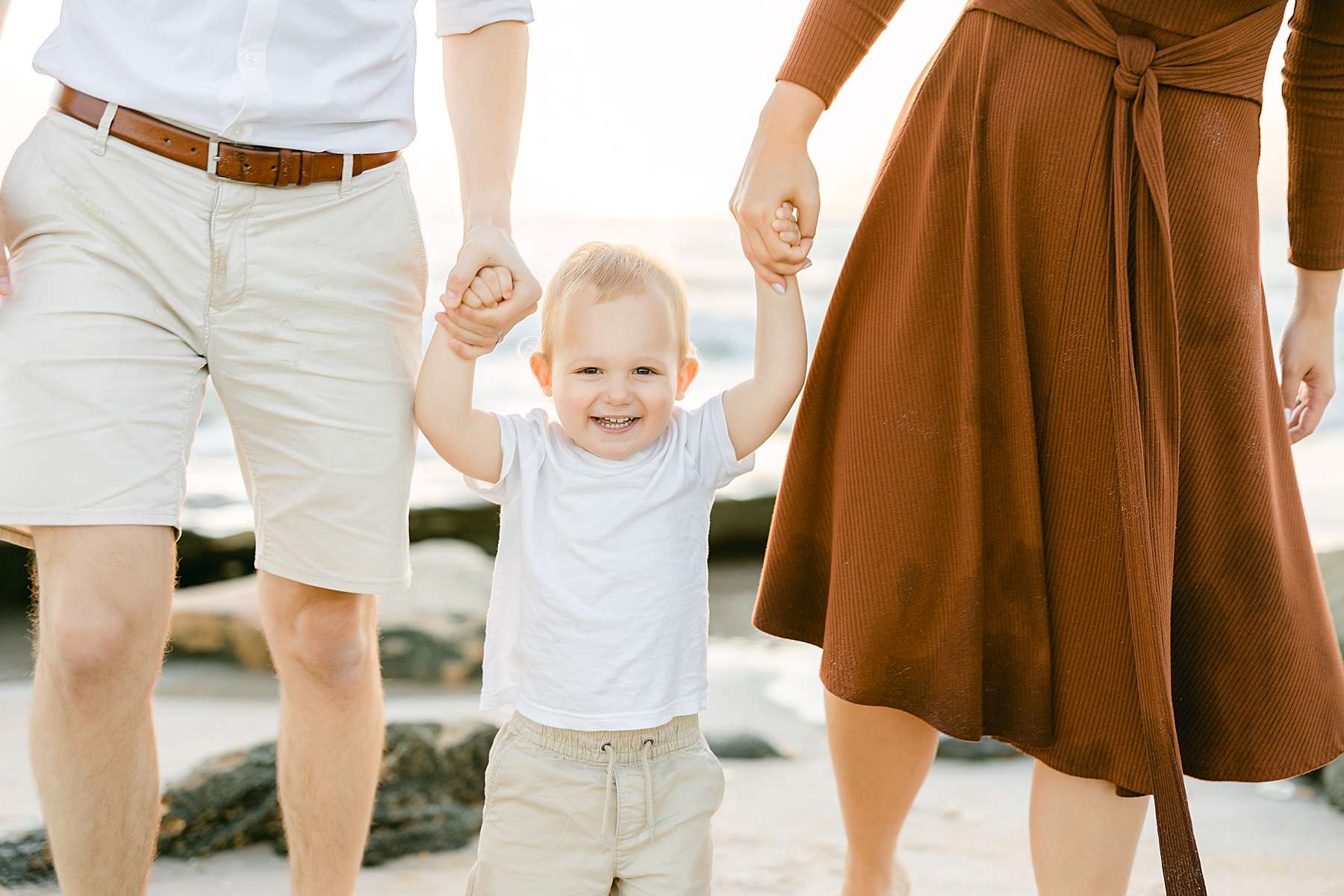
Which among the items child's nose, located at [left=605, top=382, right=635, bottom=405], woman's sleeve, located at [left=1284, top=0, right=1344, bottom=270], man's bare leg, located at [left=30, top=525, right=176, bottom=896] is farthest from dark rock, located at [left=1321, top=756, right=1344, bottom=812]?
man's bare leg, located at [left=30, top=525, right=176, bottom=896]

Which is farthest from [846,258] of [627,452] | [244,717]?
[244,717]

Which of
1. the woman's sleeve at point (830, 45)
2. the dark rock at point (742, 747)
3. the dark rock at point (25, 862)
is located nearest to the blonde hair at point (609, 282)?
the woman's sleeve at point (830, 45)

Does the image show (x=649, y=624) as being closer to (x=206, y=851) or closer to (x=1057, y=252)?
(x=1057, y=252)

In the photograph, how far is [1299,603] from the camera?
1.52 m

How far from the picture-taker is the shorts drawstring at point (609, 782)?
5.19 feet

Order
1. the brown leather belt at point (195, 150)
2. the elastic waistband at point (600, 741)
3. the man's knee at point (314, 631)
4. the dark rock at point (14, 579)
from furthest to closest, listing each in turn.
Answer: the dark rock at point (14, 579), the man's knee at point (314, 631), the elastic waistband at point (600, 741), the brown leather belt at point (195, 150)

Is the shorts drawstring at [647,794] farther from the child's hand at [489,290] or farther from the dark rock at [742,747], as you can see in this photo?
the dark rock at [742,747]

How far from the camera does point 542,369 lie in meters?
1.73

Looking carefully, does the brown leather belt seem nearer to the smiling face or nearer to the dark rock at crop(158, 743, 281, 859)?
the smiling face

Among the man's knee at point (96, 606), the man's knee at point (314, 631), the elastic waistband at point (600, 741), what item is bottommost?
the elastic waistband at point (600, 741)

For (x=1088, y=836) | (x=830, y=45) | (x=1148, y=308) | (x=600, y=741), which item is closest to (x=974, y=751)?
(x=1088, y=836)

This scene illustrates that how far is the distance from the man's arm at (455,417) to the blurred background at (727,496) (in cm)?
20

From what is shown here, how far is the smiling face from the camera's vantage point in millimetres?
1627

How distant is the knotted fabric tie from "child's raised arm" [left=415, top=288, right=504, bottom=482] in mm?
830
